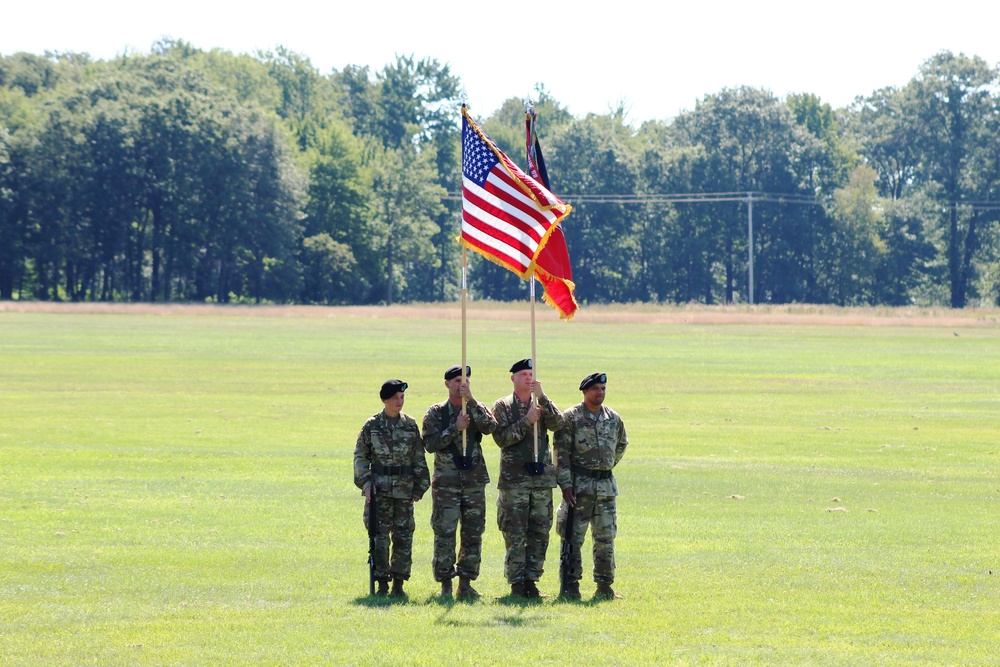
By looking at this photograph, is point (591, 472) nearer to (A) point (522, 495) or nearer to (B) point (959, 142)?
(A) point (522, 495)

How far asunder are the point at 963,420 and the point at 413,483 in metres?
20.1

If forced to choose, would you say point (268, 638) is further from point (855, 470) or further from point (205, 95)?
point (205, 95)

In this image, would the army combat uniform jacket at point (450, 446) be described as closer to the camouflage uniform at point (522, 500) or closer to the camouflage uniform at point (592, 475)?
the camouflage uniform at point (522, 500)

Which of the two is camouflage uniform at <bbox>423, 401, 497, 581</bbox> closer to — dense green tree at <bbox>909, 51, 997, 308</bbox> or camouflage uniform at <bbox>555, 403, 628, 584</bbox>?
camouflage uniform at <bbox>555, 403, 628, 584</bbox>

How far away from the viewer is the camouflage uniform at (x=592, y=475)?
40.3 ft

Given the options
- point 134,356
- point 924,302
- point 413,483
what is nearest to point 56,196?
point 134,356

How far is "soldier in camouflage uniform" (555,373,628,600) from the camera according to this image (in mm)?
12273

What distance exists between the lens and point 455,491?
12.4 m

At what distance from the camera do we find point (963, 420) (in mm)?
29703

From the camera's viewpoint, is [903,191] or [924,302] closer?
[924,302]

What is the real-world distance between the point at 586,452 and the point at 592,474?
212 millimetres

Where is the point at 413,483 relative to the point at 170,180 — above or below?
below

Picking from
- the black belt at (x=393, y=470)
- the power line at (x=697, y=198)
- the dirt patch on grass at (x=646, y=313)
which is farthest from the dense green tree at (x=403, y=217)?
the black belt at (x=393, y=470)

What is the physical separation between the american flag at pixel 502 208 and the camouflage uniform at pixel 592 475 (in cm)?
142
